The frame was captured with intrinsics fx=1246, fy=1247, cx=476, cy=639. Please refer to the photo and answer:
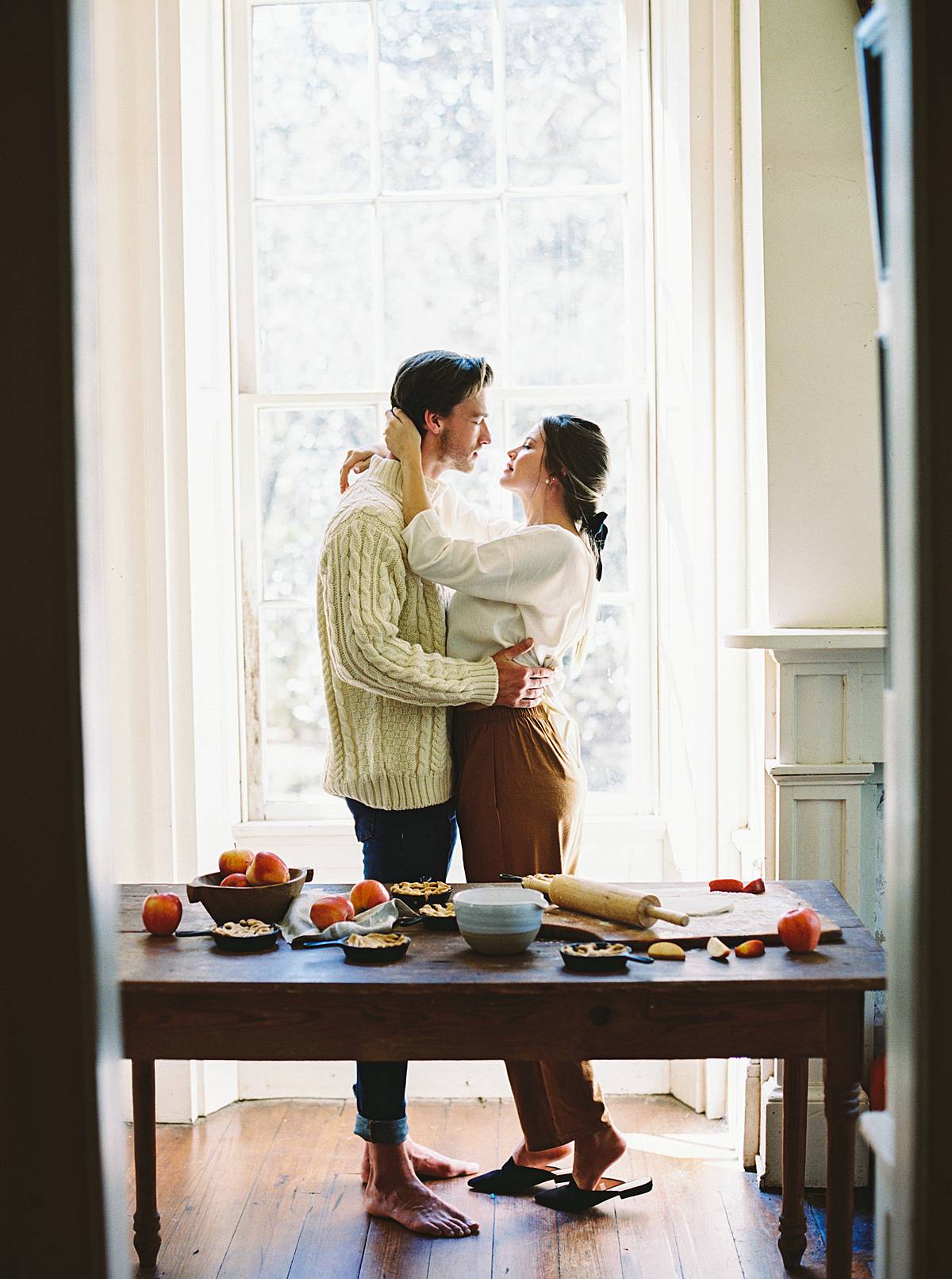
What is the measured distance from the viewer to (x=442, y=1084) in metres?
3.41

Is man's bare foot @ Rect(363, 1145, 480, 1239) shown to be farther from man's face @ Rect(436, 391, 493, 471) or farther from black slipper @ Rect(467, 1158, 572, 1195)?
man's face @ Rect(436, 391, 493, 471)

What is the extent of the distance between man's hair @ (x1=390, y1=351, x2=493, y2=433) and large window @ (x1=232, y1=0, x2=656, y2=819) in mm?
601

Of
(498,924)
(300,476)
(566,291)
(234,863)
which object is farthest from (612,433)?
(498,924)

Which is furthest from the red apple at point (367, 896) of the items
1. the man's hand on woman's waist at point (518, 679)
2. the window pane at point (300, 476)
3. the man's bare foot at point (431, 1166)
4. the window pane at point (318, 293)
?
the window pane at point (318, 293)

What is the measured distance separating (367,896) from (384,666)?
1.68 ft

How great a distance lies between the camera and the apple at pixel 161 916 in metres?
2.19

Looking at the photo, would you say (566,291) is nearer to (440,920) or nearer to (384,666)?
(384,666)

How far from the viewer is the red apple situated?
2279 mm

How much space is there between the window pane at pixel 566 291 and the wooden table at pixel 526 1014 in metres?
1.95

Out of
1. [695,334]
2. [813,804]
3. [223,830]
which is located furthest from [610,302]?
[223,830]

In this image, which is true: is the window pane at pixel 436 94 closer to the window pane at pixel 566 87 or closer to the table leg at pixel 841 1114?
the window pane at pixel 566 87

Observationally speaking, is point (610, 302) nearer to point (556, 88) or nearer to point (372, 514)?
point (556, 88)

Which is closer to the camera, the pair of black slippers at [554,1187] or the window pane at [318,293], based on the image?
the pair of black slippers at [554,1187]

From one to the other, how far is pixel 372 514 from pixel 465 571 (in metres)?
0.24
